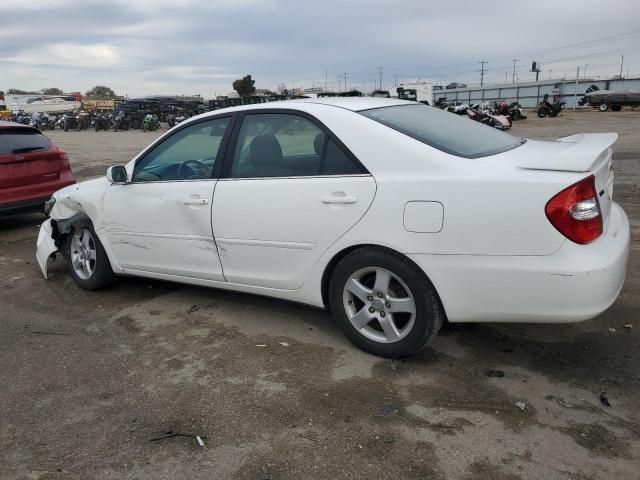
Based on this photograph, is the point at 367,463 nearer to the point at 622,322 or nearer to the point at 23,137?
the point at 622,322

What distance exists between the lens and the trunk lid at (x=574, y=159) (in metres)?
2.95

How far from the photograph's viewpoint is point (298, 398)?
3.17 meters

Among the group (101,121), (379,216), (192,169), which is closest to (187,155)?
(192,169)

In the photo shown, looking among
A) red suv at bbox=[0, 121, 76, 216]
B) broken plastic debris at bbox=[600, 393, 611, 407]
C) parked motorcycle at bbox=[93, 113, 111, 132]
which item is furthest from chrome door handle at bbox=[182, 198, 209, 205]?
parked motorcycle at bbox=[93, 113, 111, 132]

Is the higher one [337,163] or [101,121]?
[337,163]

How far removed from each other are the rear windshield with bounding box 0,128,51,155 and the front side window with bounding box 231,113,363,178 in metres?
5.02

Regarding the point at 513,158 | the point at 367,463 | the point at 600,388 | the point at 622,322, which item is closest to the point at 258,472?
the point at 367,463

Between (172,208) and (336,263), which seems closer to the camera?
(336,263)

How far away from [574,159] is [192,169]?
266cm

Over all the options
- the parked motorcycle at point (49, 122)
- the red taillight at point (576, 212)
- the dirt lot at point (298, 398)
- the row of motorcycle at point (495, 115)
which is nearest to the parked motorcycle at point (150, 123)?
the parked motorcycle at point (49, 122)

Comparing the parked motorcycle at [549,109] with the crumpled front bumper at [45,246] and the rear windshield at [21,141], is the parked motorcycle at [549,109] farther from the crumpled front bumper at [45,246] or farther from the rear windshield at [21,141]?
the crumpled front bumper at [45,246]

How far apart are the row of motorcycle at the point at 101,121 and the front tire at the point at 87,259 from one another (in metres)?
30.4

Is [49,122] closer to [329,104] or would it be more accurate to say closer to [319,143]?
[329,104]

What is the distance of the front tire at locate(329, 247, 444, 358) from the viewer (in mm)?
3244
